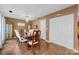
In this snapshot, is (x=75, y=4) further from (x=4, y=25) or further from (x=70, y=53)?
(x=4, y=25)

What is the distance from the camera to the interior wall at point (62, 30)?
6.79ft

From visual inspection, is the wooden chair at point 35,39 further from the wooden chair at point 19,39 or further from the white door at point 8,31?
the white door at point 8,31

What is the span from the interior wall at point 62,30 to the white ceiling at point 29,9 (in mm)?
238

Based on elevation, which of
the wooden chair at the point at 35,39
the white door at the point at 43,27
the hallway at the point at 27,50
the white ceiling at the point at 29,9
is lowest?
the hallway at the point at 27,50

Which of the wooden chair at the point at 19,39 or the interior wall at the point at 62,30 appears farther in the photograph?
the wooden chair at the point at 19,39

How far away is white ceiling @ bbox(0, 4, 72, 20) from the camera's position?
2080 mm

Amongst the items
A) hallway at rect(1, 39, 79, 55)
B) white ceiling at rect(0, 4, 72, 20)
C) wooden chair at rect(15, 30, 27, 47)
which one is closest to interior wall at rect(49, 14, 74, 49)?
hallway at rect(1, 39, 79, 55)

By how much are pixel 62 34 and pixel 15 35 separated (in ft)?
3.45

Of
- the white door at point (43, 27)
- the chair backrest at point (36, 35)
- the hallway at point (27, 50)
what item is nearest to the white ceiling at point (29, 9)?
the white door at point (43, 27)

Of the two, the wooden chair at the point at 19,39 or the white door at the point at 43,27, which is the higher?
the white door at the point at 43,27

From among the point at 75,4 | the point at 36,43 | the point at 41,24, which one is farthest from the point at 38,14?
the point at 75,4

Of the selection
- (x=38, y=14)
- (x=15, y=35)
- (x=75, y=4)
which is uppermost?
(x=75, y=4)

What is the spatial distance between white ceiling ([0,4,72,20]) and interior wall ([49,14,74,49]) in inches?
9.4
